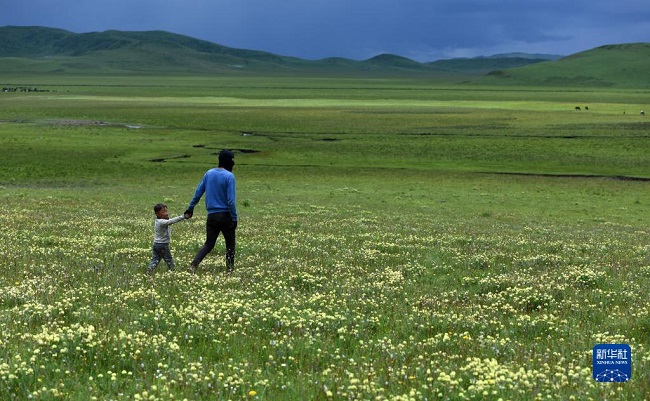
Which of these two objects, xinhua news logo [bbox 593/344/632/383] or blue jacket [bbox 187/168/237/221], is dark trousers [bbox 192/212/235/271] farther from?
xinhua news logo [bbox 593/344/632/383]

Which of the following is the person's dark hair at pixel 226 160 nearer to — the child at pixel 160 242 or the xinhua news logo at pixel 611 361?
the child at pixel 160 242

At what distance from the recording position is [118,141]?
79562mm

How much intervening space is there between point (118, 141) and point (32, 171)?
24.1m

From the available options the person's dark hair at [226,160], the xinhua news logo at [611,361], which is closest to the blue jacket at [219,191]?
the person's dark hair at [226,160]

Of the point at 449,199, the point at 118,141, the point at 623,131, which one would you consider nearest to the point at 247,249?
the point at 449,199

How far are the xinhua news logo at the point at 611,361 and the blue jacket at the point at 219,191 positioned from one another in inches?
394

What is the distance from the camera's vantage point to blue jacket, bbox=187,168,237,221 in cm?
1547

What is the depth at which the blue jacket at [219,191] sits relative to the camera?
1547 centimetres

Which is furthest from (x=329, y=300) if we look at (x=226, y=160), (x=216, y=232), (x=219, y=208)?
(x=226, y=160)

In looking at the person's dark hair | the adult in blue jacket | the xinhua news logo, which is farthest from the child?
the xinhua news logo

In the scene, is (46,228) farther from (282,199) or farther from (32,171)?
(32,171)

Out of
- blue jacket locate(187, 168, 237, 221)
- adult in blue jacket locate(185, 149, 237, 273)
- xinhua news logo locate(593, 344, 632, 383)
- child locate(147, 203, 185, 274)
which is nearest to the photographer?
xinhua news logo locate(593, 344, 632, 383)

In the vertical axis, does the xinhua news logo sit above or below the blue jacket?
below

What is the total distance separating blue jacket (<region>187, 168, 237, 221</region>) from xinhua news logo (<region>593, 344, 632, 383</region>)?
10006mm
